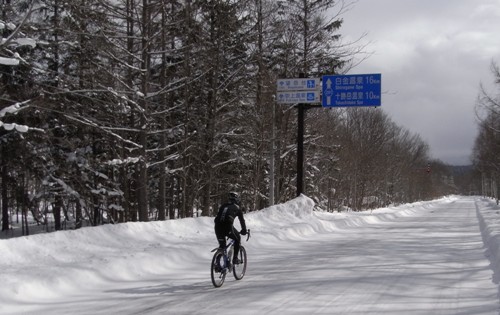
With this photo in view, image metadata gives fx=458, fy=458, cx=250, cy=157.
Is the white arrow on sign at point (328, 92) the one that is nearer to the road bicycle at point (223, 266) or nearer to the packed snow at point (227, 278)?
the packed snow at point (227, 278)

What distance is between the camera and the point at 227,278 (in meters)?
9.80

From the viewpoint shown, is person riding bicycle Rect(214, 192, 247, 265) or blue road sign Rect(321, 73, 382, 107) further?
blue road sign Rect(321, 73, 382, 107)

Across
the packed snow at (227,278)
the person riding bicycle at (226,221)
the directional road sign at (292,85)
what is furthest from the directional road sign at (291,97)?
the person riding bicycle at (226,221)

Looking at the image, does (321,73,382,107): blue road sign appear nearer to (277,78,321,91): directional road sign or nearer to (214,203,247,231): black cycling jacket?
(277,78,321,91): directional road sign

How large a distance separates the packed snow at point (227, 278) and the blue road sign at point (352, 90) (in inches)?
370

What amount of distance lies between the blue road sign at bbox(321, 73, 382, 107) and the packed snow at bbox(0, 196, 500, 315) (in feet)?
30.8

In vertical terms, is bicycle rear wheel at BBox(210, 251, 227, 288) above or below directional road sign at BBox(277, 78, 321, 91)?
below

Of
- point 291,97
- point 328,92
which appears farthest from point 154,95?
point 328,92

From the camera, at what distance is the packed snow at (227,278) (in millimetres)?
7363

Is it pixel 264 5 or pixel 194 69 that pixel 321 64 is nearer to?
pixel 264 5

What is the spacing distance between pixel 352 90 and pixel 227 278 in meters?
15.5

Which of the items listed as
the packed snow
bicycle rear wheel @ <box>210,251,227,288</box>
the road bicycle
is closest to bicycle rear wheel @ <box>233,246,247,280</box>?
the road bicycle

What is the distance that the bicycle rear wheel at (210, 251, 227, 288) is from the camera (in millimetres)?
8680

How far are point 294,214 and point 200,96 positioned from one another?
7624mm
